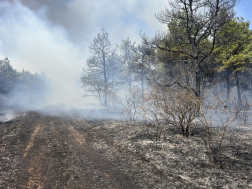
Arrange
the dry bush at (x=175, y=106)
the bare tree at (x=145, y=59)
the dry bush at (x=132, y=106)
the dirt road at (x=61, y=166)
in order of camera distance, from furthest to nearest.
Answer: the bare tree at (x=145, y=59) < the dry bush at (x=132, y=106) < the dry bush at (x=175, y=106) < the dirt road at (x=61, y=166)

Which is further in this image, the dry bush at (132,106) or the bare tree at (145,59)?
the bare tree at (145,59)

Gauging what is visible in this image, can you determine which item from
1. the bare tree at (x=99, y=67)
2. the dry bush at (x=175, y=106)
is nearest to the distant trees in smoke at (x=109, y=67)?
the bare tree at (x=99, y=67)

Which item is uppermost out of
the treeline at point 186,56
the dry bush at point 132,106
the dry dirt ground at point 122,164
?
the treeline at point 186,56

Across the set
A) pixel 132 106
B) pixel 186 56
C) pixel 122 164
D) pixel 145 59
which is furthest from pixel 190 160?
pixel 145 59

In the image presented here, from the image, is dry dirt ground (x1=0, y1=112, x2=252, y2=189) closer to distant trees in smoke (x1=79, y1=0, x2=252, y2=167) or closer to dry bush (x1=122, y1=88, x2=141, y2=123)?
distant trees in smoke (x1=79, y1=0, x2=252, y2=167)

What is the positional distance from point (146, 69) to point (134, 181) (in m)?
19.6

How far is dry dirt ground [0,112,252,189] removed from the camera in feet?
10.6

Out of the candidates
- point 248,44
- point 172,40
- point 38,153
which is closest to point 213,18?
point 172,40

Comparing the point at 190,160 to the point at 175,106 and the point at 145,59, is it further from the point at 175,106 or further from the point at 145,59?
the point at 145,59

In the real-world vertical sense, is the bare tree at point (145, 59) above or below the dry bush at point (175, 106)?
above

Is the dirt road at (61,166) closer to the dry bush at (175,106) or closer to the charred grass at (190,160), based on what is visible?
the charred grass at (190,160)

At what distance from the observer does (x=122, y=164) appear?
4.15 meters

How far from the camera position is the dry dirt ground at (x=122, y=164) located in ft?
10.6

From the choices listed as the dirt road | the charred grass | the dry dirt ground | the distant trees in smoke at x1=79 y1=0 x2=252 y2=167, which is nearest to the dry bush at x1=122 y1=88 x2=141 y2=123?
the distant trees in smoke at x1=79 y1=0 x2=252 y2=167
